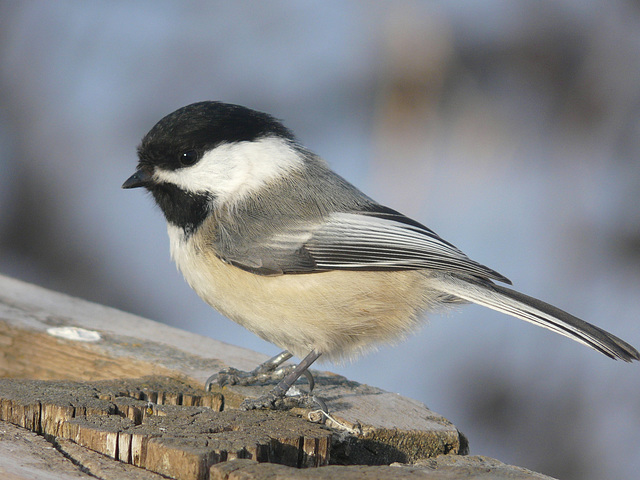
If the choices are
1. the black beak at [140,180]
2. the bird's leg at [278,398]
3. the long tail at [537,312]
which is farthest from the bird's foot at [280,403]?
the black beak at [140,180]

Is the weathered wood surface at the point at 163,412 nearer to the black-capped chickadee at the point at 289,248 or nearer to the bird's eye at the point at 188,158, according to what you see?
the black-capped chickadee at the point at 289,248

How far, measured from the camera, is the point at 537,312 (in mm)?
1688

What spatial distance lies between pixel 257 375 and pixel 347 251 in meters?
0.40

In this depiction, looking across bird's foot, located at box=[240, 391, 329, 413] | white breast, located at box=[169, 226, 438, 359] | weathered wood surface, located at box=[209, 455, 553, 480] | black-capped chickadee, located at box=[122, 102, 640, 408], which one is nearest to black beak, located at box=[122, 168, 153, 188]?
black-capped chickadee, located at box=[122, 102, 640, 408]

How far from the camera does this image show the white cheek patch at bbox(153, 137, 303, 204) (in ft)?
6.46

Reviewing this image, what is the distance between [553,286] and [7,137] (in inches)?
116

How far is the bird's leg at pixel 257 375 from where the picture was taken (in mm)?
1672

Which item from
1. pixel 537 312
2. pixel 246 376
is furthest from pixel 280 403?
pixel 537 312

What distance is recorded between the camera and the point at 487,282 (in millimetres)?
1881

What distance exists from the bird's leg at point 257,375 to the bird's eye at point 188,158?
1.93 feet

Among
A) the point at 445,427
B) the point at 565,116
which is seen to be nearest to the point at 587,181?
the point at 565,116

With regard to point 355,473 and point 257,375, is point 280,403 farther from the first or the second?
point 355,473

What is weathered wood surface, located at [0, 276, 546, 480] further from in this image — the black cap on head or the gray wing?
the black cap on head

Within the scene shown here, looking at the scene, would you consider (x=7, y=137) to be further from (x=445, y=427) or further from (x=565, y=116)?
(x=445, y=427)
